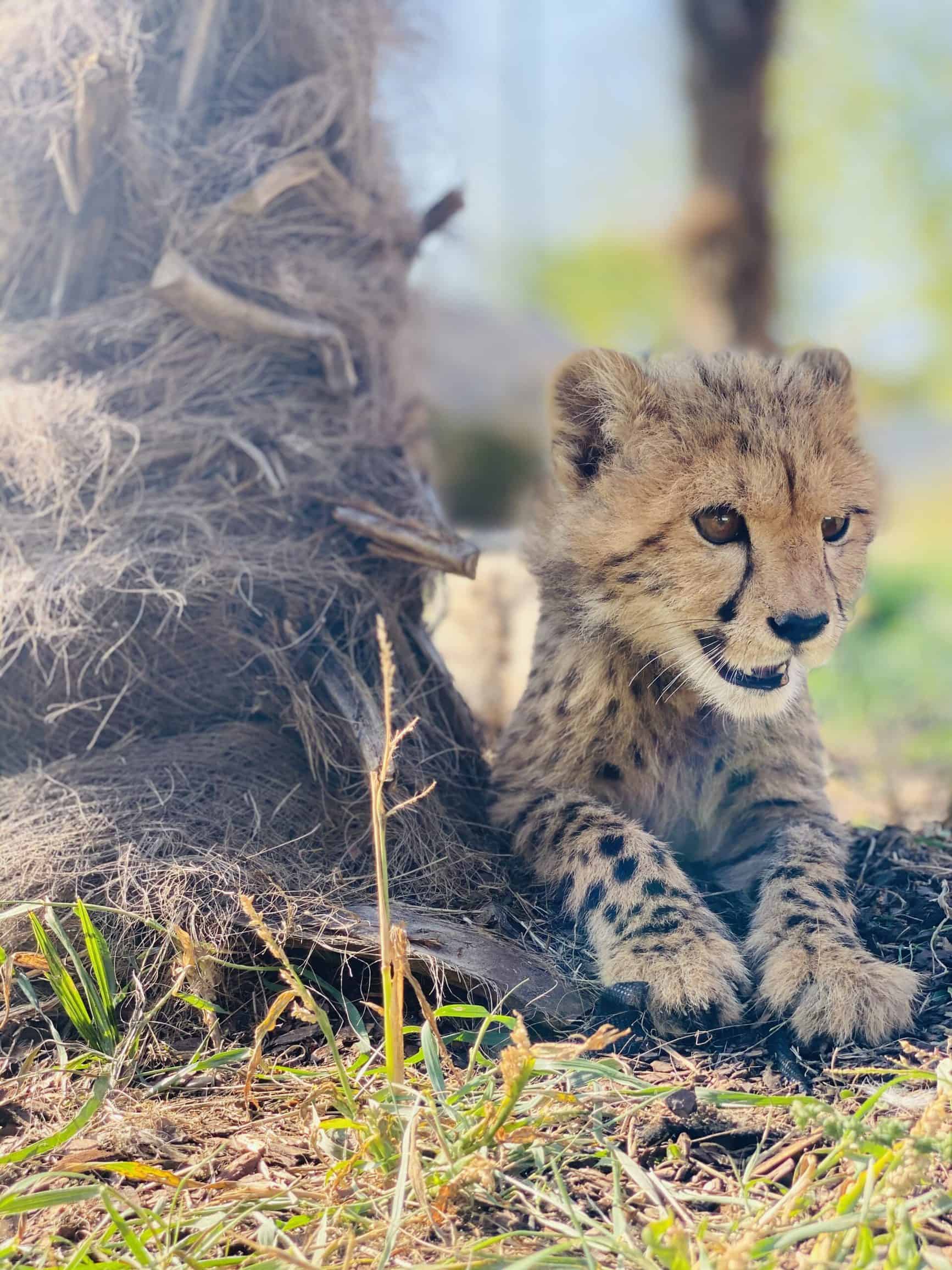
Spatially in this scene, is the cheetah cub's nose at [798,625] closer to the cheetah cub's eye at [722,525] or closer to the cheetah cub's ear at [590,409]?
the cheetah cub's eye at [722,525]

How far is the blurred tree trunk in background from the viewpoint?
921 cm

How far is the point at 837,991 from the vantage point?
7.30ft

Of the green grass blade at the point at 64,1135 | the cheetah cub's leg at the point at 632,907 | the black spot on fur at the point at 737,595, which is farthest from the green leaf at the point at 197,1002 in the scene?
the black spot on fur at the point at 737,595

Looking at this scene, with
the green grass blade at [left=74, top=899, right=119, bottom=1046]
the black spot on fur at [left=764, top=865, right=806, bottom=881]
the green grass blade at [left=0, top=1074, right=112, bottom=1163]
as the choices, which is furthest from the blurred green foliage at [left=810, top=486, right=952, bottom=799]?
the green grass blade at [left=0, top=1074, right=112, bottom=1163]

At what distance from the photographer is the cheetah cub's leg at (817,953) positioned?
2.20 m

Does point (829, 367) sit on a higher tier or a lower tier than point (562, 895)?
higher

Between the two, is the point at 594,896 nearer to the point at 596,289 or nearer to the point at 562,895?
the point at 562,895

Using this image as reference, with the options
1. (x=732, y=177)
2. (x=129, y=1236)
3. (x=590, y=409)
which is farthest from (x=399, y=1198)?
(x=732, y=177)

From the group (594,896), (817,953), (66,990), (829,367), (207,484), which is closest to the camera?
(66,990)

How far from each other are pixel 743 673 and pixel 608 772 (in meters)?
0.57

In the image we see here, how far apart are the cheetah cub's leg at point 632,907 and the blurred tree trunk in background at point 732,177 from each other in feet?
23.5

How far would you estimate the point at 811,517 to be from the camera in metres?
2.53

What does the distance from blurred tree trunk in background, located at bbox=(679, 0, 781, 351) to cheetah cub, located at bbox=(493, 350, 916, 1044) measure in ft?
22.0

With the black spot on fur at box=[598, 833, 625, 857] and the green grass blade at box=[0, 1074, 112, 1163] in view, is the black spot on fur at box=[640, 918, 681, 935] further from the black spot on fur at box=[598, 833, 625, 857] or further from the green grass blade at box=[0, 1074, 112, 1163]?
the green grass blade at box=[0, 1074, 112, 1163]
